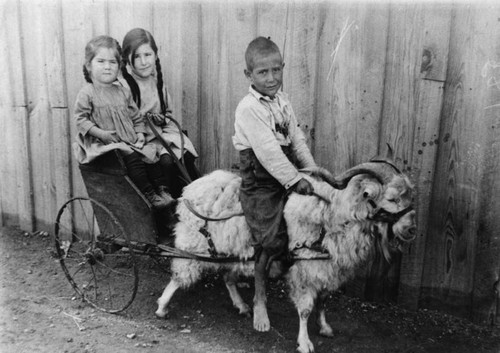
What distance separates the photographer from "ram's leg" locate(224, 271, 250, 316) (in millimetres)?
4566

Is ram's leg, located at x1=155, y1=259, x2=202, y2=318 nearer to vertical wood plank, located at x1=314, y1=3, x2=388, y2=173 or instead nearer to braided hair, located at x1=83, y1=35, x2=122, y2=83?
vertical wood plank, located at x1=314, y1=3, x2=388, y2=173

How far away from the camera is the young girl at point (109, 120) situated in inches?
165

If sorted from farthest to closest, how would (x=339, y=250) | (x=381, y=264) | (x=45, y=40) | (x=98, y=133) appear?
(x=45, y=40)
(x=381, y=264)
(x=98, y=133)
(x=339, y=250)

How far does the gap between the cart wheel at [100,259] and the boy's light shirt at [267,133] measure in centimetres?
142

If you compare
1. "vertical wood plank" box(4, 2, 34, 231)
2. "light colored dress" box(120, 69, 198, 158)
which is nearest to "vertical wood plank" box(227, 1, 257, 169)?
"light colored dress" box(120, 69, 198, 158)

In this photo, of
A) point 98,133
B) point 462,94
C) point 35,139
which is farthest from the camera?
point 35,139

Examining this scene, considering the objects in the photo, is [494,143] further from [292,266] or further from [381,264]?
[292,266]

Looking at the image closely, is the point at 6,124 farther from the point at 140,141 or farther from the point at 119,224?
the point at 119,224

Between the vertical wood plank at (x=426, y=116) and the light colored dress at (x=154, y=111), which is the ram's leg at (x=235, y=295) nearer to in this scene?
the light colored dress at (x=154, y=111)

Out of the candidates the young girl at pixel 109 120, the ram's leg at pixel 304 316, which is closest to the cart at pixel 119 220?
the young girl at pixel 109 120

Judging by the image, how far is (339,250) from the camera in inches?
145

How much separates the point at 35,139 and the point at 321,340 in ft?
14.5

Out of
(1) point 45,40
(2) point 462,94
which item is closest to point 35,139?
(1) point 45,40

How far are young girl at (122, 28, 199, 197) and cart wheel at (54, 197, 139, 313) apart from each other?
68cm
